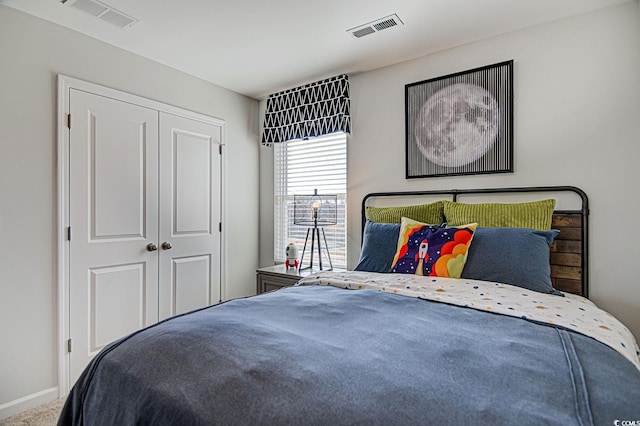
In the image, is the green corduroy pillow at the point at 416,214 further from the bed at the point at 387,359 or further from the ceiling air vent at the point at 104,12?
the ceiling air vent at the point at 104,12

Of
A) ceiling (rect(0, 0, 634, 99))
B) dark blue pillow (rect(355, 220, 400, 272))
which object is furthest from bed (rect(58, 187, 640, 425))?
ceiling (rect(0, 0, 634, 99))

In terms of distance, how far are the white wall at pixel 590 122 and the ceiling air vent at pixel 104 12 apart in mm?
2270

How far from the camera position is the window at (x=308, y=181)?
10.6 feet

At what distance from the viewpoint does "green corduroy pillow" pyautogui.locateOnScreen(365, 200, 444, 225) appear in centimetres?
245

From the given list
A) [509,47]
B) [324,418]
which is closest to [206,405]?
[324,418]

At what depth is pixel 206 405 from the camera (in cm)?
80

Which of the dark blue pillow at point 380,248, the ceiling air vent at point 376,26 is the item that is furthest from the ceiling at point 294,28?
the dark blue pillow at point 380,248

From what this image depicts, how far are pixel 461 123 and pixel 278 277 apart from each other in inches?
73.8

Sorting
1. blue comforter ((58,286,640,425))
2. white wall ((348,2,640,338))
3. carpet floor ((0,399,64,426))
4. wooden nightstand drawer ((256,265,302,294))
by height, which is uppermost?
white wall ((348,2,640,338))

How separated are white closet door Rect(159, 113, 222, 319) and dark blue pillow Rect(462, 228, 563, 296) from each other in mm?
2330

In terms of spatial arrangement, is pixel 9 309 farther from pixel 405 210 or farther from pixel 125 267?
A: pixel 405 210

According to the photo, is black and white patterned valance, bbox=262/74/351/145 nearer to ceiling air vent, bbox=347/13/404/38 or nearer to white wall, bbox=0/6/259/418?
ceiling air vent, bbox=347/13/404/38

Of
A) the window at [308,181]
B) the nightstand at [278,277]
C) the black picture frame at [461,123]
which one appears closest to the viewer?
the black picture frame at [461,123]

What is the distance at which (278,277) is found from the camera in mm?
2908
